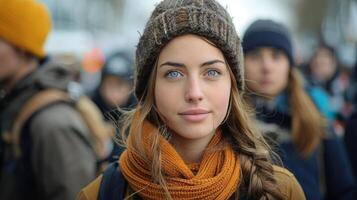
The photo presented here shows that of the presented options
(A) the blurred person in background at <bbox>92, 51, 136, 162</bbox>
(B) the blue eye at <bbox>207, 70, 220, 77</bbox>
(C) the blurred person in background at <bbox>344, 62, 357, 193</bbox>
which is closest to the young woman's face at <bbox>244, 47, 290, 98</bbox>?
(C) the blurred person in background at <bbox>344, 62, 357, 193</bbox>

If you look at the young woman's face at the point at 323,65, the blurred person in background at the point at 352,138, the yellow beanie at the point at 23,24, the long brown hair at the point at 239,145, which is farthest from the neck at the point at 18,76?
the young woman's face at the point at 323,65

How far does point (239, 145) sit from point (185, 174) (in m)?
0.34

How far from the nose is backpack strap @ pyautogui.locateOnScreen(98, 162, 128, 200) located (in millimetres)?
499

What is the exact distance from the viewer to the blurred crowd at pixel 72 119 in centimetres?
387

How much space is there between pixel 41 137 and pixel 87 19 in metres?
28.0

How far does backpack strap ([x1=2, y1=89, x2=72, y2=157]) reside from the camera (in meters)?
3.92

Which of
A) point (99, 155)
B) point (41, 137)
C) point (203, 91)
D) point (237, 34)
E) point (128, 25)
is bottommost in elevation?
point (128, 25)

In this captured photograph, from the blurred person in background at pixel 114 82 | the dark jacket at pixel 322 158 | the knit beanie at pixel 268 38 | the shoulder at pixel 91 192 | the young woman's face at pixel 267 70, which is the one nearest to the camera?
the shoulder at pixel 91 192

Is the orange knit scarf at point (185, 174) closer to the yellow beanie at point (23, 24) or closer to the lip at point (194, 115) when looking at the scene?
the lip at point (194, 115)

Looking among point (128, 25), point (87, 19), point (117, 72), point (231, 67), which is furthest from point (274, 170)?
point (128, 25)

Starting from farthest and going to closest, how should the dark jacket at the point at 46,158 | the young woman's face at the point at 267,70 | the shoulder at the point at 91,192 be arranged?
the young woman's face at the point at 267,70 < the dark jacket at the point at 46,158 < the shoulder at the point at 91,192

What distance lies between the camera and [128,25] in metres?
60.9

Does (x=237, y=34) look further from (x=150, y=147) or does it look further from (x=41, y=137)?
(x=41, y=137)

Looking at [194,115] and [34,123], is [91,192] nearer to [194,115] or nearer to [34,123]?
[194,115]
